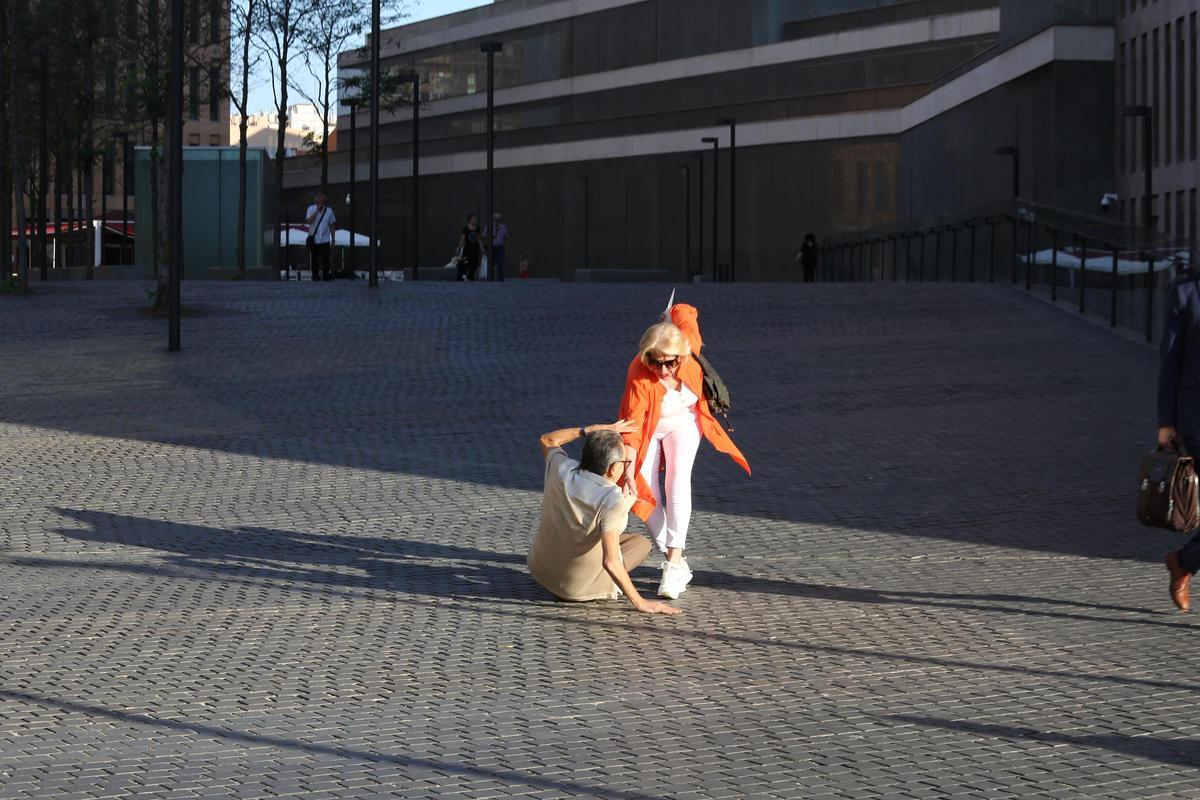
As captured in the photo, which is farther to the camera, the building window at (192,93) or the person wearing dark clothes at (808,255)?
the building window at (192,93)

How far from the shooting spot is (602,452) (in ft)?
27.5

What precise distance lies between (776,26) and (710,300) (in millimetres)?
48777

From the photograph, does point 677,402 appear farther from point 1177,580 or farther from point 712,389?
point 1177,580

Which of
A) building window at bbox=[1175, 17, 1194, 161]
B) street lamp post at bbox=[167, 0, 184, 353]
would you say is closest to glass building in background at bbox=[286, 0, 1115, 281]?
building window at bbox=[1175, 17, 1194, 161]

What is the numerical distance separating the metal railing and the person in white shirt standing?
40.5 feet

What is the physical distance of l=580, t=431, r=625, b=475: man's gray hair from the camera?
8.40 metres

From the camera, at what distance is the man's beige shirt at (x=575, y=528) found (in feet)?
27.2

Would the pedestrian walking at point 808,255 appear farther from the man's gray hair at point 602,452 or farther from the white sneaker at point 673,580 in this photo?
the man's gray hair at point 602,452

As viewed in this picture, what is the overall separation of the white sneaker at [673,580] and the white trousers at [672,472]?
14 cm

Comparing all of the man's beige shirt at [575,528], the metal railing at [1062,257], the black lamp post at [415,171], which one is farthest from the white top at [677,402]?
the black lamp post at [415,171]

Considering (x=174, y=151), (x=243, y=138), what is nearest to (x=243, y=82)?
(x=243, y=138)

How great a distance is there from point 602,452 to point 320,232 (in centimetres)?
2952

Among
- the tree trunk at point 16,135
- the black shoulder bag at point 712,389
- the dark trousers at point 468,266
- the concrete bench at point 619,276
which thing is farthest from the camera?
the concrete bench at point 619,276

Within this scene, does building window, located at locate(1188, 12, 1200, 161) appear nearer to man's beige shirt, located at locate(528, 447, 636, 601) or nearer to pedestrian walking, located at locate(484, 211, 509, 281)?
pedestrian walking, located at locate(484, 211, 509, 281)
